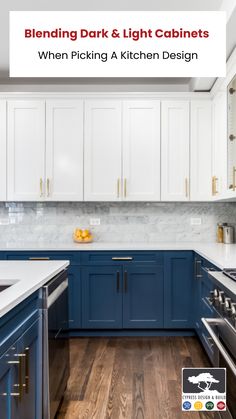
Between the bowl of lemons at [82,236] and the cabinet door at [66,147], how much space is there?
376 mm

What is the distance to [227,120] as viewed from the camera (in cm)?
301

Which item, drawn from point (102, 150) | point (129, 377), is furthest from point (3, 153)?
point (129, 377)

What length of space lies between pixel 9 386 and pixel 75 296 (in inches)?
82.1

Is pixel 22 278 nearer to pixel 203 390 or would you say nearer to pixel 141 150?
pixel 203 390

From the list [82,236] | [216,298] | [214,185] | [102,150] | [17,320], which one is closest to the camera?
[17,320]

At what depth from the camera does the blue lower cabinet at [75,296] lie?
10.7 ft

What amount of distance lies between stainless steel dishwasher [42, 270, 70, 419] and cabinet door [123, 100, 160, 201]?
165 cm

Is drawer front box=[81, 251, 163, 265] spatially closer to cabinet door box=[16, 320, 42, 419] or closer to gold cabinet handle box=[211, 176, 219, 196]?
gold cabinet handle box=[211, 176, 219, 196]

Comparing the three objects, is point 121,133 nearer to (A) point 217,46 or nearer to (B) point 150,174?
(B) point 150,174

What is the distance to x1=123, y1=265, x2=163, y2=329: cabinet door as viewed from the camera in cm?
327

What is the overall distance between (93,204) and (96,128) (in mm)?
837

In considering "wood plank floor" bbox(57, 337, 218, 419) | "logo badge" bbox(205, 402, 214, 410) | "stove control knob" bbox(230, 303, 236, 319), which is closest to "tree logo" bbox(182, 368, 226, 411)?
"logo badge" bbox(205, 402, 214, 410)

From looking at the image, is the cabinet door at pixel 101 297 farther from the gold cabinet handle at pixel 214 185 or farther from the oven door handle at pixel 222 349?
the oven door handle at pixel 222 349

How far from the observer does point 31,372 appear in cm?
148
